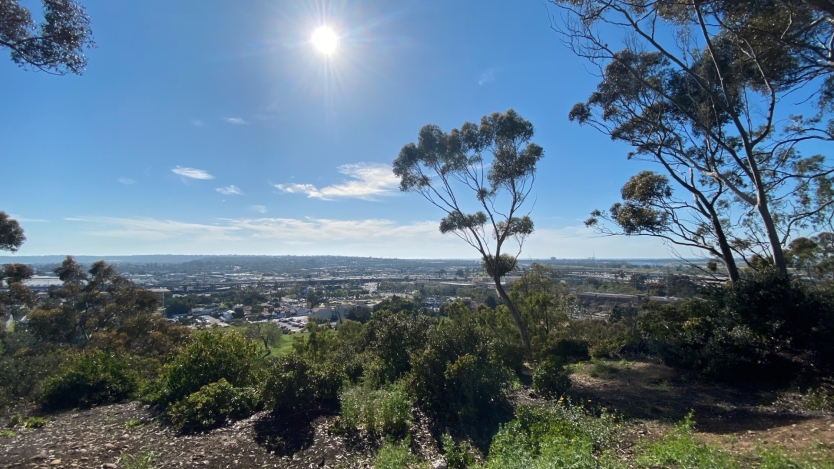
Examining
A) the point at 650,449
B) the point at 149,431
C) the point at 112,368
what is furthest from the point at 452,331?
the point at 112,368

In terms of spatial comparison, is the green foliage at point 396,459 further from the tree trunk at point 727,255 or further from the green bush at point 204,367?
the tree trunk at point 727,255

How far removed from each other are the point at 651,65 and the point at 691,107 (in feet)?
6.38

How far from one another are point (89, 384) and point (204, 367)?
2809 millimetres

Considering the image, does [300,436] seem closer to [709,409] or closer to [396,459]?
[396,459]

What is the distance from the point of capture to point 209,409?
5520mm

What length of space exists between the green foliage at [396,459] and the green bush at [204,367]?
4439mm

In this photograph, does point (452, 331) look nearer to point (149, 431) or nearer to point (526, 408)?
point (526, 408)

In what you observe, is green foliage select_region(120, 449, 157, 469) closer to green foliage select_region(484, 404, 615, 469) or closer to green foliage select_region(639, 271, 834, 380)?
green foliage select_region(484, 404, 615, 469)

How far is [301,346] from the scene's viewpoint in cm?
1257

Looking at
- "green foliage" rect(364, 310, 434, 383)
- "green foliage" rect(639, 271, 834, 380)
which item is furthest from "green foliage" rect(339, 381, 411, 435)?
"green foliage" rect(639, 271, 834, 380)

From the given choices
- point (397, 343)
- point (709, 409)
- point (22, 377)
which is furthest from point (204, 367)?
point (709, 409)

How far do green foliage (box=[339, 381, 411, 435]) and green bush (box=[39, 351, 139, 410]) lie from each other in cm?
584

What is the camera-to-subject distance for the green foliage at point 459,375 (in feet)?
18.6

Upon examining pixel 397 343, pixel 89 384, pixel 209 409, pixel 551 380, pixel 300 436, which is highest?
pixel 397 343
